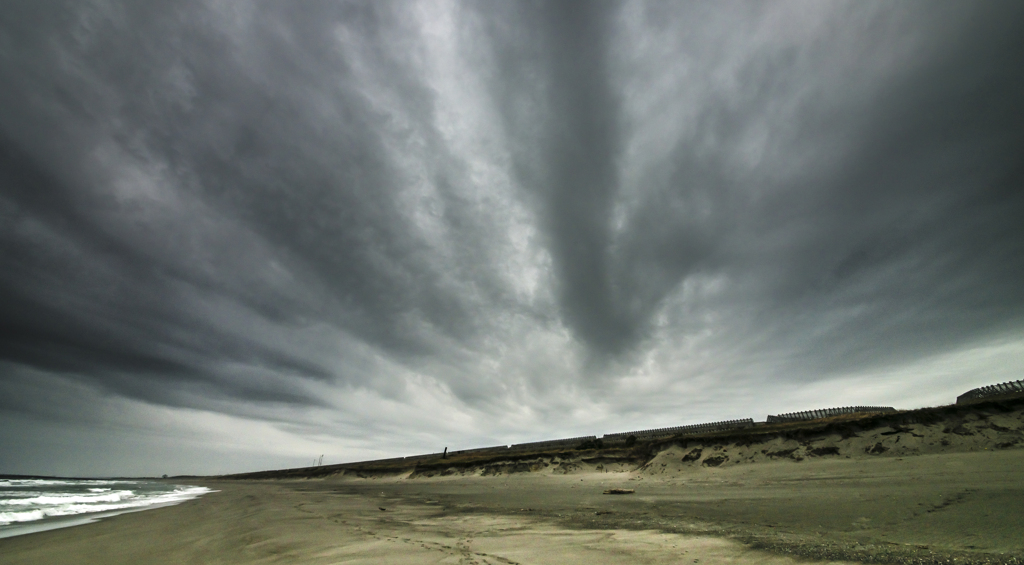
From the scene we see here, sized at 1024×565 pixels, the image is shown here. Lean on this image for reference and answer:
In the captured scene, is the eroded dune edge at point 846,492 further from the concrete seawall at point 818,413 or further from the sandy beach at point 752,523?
the concrete seawall at point 818,413

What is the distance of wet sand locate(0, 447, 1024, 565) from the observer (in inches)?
190

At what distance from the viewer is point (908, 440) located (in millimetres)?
14133

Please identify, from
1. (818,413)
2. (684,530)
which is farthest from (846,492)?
(818,413)

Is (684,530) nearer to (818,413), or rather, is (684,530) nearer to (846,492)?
(846,492)

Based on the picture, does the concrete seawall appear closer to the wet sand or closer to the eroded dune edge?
the eroded dune edge

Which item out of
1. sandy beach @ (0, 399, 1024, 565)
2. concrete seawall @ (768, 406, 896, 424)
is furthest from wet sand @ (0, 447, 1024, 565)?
concrete seawall @ (768, 406, 896, 424)

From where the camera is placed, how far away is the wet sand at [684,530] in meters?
4.84

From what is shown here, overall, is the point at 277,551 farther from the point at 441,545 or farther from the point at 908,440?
the point at 908,440

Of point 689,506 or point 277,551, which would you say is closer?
point 277,551

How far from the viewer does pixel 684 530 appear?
259 inches

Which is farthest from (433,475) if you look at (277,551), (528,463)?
(277,551)

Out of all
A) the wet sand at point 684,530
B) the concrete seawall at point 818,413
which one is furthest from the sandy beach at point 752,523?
the concrete seawall at point 818,413

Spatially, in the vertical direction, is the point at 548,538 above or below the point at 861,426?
below

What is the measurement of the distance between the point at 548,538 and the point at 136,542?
379 inches
